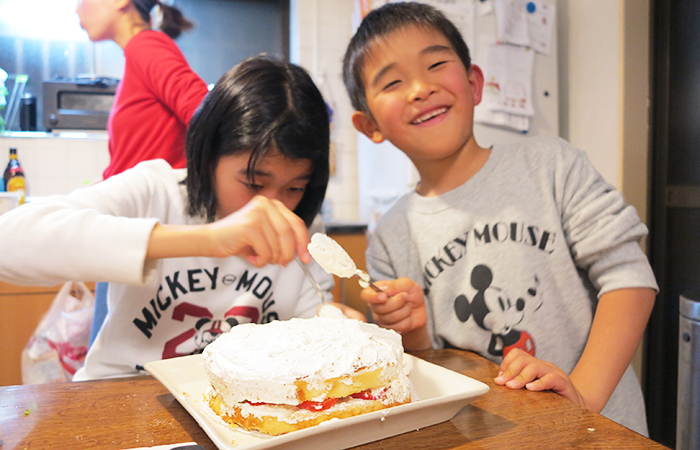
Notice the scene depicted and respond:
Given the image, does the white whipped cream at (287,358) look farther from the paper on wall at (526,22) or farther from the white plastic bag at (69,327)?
the paper on wall at (526,22)

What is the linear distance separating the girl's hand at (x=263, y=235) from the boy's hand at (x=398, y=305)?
18cm

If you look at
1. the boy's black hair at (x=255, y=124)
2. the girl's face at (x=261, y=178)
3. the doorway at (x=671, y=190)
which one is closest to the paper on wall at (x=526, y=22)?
the doorway at (x=671, y=190)

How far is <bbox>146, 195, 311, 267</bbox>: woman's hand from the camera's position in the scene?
71cm

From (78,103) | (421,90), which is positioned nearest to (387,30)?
(421,90)

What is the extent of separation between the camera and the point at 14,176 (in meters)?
2.35

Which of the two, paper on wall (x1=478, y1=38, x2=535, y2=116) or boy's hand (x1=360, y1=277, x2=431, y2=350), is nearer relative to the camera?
boy's hand (x1=360, y1=277, x2=431, y2=350)

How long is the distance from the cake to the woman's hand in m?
0.18

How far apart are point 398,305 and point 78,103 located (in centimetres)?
230

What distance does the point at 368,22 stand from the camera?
113 centimetres

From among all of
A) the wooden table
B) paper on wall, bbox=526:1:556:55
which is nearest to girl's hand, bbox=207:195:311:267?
the wooden table

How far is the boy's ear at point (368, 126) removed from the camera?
45.7 inches

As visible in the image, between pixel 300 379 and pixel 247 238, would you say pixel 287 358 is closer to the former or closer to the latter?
pixel 300 379

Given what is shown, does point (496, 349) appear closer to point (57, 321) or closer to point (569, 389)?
point (569, 389)

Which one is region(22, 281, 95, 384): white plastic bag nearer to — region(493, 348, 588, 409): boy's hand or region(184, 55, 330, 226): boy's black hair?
region(184, 55, 330, 226): boy's black hair
